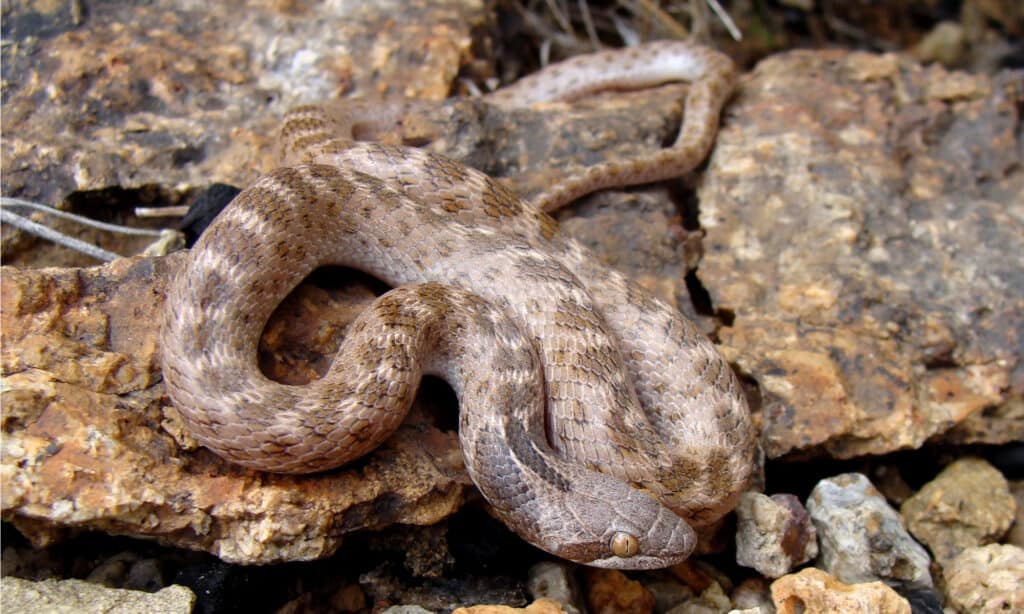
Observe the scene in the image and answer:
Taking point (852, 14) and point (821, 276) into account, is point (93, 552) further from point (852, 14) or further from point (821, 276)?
point (852, 14)

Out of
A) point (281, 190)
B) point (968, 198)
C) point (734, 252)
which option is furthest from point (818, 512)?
point (281, 190)

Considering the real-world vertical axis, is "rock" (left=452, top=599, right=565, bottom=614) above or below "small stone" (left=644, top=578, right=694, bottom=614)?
above

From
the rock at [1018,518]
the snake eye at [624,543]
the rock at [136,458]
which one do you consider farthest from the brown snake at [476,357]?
the rock at [1018,518]

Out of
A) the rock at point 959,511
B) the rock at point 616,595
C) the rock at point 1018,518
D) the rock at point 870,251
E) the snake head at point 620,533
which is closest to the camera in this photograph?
the snake head at point 620,533

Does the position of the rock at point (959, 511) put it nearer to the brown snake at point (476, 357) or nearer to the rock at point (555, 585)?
the brown snake at point (476, 357)

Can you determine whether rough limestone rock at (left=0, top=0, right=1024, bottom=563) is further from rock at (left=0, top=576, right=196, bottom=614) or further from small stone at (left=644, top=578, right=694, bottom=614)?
small stone at (left=644, top=578, right=694, bottom=614)

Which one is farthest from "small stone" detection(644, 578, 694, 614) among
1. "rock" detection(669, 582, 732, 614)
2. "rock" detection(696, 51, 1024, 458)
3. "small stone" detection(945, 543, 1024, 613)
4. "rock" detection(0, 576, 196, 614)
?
"rock" detection(0, 576, 196, 614)

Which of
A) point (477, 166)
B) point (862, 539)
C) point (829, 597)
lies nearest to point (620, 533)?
point (829, 597)
